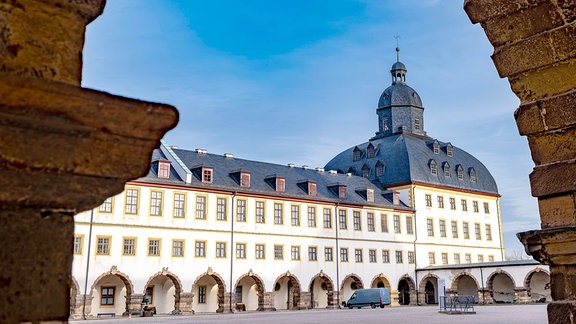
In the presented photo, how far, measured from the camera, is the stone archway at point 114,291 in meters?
28.2

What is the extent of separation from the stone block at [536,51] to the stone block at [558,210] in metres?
1.03

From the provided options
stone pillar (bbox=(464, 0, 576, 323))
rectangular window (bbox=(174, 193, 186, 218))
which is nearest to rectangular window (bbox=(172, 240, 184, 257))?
rectangular window (bbox=(174, 193, 186, 218))

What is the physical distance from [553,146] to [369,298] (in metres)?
32.1

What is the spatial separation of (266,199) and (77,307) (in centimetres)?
1219

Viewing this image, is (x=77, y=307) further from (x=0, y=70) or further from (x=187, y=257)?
(x=0, y=70)

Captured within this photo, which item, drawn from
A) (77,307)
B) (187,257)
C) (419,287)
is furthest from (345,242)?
(77,307)

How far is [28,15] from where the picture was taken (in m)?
1.58

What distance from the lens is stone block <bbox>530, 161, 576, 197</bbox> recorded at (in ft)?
14.7

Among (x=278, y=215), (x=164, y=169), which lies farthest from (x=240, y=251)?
(x=164, y=169)

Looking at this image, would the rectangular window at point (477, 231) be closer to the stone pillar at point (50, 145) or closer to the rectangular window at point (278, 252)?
the rectangular window at point (278, 252)

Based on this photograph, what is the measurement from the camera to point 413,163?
44969mm

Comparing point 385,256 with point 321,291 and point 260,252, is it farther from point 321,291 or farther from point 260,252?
point 260,252

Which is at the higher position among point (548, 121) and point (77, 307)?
point (548, 121)

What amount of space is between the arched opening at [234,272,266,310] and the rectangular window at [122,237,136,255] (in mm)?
6540
